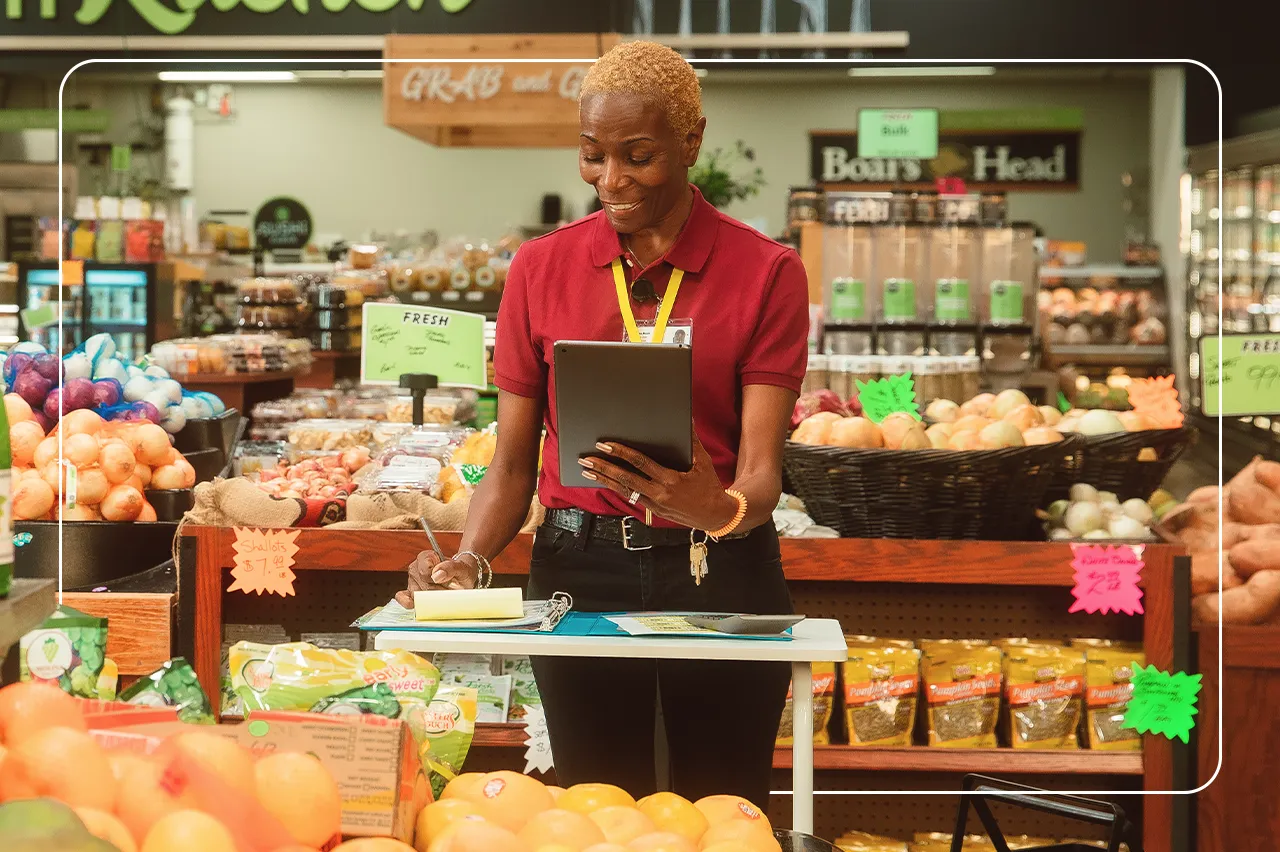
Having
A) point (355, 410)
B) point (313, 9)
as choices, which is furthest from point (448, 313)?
point (313, 9)

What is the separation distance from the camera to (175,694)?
1.32 m

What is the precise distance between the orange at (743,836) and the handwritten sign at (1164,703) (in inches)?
72.2

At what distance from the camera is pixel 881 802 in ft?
10.8

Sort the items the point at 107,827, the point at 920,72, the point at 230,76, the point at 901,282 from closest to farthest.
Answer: the point at 107,827 < the point at 901,282 < the point at 230,76 < the point at 920,72

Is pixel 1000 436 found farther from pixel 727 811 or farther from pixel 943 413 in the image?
pixel 727 811

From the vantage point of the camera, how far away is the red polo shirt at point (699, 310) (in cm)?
193

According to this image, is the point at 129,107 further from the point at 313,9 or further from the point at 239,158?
the point at 313,9

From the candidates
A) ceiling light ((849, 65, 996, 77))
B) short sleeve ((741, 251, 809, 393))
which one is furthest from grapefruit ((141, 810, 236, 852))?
ceiling light ((849, 65, 996, 77))

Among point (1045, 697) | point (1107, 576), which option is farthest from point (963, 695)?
point (1107, 576)

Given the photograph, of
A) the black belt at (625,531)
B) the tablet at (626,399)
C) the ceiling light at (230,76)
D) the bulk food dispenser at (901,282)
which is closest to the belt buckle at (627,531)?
the black belt at (625,531)

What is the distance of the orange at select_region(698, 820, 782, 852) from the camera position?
1321 mm

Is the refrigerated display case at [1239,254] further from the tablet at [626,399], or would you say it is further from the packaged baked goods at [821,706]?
the tablet at [626,399]

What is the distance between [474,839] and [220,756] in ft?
0.75

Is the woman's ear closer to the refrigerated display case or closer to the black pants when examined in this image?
the black pants
